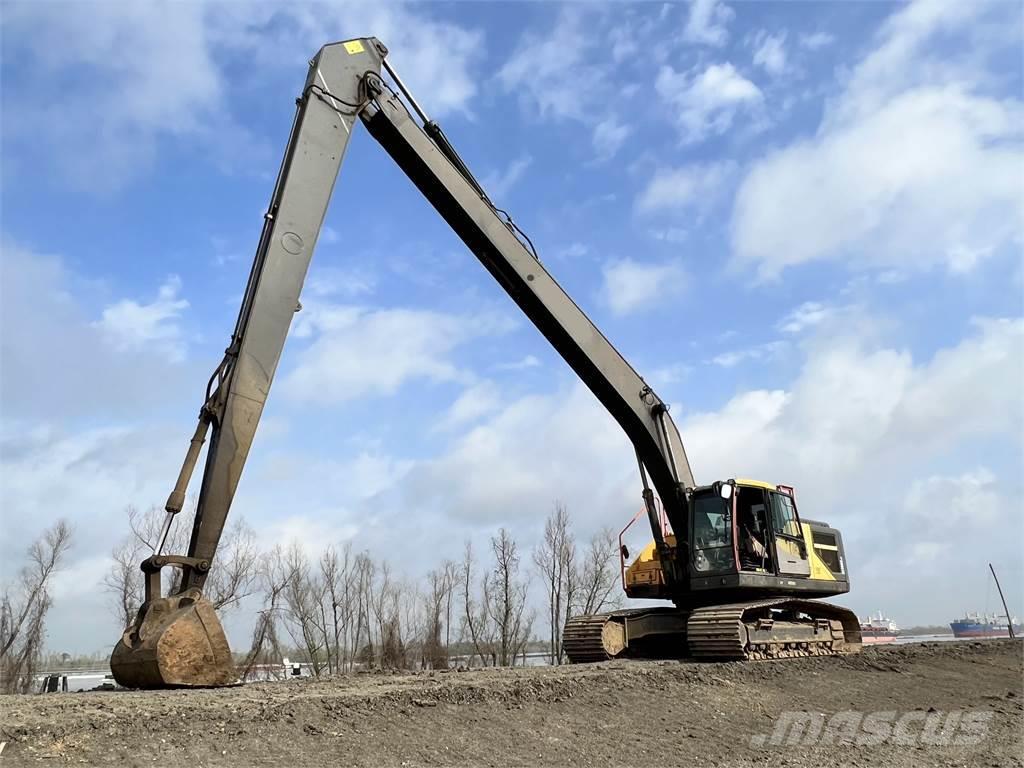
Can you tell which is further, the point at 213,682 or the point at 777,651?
the point at 777,651

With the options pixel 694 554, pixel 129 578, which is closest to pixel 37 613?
pixel 129 578

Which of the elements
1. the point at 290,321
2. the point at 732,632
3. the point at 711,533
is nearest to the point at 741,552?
the point at 711,533

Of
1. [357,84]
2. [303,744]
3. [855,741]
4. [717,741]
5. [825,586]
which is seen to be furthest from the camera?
[825,586]

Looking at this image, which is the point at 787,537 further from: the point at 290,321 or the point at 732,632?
the point at 290,321

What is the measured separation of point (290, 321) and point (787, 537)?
9001 millimetres

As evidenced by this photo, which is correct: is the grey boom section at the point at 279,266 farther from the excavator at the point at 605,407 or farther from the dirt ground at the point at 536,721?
the dirt ground at the point at 536,721

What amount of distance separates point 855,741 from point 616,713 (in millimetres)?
2417

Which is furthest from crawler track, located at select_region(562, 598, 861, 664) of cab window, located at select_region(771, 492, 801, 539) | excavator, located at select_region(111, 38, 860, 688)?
cab window, located at select_region(771, 492, 801, 539)

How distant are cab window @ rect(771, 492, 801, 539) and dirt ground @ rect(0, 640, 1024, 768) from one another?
95.0 inches

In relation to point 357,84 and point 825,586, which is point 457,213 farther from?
point 825,586

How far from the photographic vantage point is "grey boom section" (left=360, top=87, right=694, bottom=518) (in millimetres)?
10180

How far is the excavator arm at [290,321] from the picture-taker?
6750 mm

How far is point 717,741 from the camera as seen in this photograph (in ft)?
23.6

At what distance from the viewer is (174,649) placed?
650 cm
